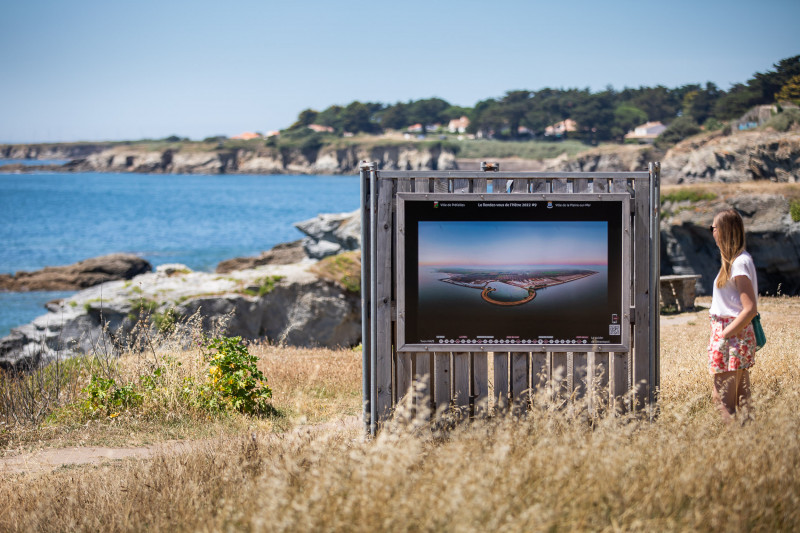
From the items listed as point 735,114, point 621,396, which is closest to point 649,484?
point 621,396

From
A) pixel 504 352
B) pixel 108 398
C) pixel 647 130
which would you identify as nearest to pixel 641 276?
pixel 504 352

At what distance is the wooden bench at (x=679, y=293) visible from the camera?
15.5 m

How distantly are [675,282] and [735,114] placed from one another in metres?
58.8

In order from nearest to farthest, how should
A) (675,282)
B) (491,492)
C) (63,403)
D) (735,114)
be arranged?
(491,492), (63,403), (675,282), (735,114)

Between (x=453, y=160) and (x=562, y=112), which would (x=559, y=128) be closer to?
(x=562, y=112)

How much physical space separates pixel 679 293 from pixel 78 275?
2604 centimetres

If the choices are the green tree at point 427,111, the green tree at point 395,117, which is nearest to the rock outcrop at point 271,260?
the green tree at point 395,117

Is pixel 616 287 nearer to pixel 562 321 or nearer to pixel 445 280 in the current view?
pixel 562 321

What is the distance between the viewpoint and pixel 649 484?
441 centimetres

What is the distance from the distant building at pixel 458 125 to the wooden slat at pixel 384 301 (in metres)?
173

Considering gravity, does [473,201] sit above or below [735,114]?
below

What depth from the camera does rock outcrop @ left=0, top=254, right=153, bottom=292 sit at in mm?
31702

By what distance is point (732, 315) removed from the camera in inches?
233

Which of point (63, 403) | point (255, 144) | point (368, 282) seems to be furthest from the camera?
point (255, 144)
